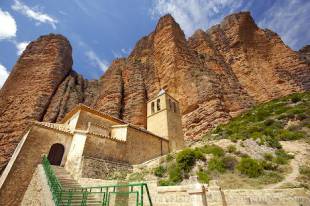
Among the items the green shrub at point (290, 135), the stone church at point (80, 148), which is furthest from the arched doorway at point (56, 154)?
the green shrub at point (290, 135)

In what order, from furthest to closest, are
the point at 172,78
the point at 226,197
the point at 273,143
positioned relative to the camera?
the point at 172,78 < the point at 273,143 < the point at 226,197

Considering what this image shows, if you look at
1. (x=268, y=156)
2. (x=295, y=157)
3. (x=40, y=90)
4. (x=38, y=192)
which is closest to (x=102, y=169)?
(x=38, y=192)

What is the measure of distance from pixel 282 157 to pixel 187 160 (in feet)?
23.1

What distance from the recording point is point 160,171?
14.5 meters

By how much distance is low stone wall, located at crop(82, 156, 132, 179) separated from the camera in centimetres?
1336

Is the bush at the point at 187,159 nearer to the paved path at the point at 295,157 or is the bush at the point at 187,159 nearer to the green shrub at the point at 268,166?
the green shrub at the point at 268,166

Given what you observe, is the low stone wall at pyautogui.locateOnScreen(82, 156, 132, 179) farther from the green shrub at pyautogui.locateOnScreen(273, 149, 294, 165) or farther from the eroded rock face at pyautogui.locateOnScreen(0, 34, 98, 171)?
the eroded rock face at pyautogui.locateOnScreen(0, 34, 98, 171)

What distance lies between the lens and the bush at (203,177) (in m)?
12.3

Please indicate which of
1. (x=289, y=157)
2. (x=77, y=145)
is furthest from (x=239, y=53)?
(x=77, y=145)

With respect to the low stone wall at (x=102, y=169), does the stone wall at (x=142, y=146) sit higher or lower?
higher

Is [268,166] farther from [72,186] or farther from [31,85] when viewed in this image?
[31,85]

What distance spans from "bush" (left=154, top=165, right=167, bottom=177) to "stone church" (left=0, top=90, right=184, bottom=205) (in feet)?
10.5

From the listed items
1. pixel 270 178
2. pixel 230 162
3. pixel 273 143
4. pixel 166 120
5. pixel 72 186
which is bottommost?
pixel 72 186

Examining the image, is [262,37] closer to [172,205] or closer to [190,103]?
[190,103]
